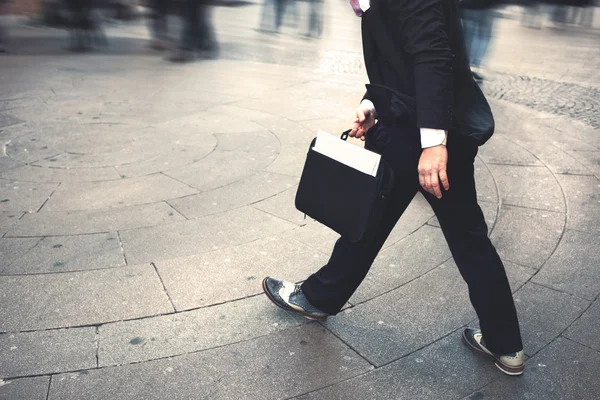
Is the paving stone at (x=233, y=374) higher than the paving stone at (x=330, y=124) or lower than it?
lower

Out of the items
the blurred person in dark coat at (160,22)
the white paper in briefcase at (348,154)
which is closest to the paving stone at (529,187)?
the white paper in briefcase at (348,154)

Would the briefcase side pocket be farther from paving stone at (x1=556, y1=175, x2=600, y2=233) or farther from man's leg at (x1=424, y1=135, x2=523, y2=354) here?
paving stone at (x1=556, y1=175, x2=600, y2=233)

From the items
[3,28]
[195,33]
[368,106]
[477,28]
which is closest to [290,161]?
[368,106]

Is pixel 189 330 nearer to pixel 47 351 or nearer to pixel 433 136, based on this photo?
pixel 47 351

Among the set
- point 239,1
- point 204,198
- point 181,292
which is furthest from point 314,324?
point 239,1

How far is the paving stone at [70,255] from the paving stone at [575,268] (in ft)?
7.88

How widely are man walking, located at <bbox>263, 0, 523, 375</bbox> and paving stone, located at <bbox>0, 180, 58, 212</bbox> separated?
2.51 meters

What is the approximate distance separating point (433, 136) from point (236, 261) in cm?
175

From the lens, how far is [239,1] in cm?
1923

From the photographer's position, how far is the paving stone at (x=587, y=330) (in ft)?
9.92

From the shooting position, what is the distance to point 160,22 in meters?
10.8

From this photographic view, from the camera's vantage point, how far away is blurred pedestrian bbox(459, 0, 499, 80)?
952cm

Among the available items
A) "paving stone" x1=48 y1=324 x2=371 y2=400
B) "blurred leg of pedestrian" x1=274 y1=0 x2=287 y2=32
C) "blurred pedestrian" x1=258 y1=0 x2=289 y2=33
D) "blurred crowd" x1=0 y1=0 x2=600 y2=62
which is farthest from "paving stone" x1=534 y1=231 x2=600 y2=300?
"blurred leg of pedestrian" x1=274 y1=0 x2=287 y2=32

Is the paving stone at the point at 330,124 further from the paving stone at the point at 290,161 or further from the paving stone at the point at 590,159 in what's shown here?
the paving stone at the point at 590,159
